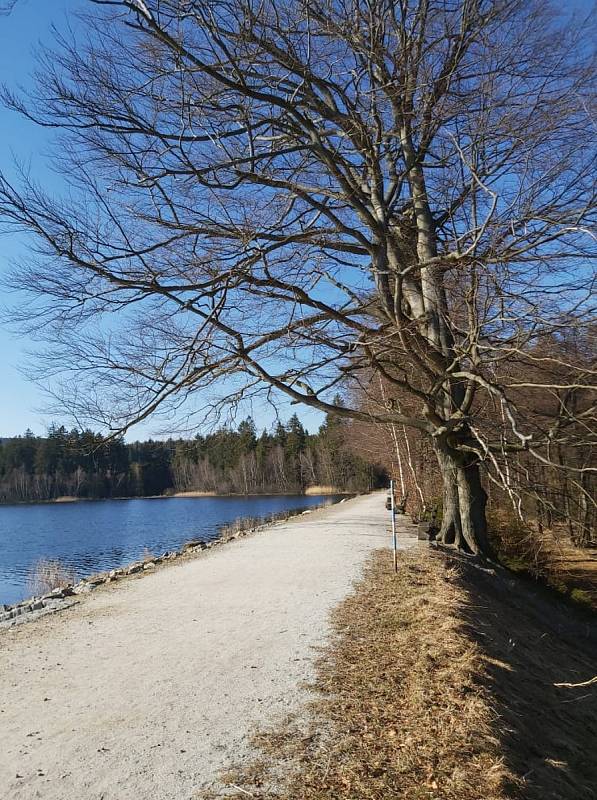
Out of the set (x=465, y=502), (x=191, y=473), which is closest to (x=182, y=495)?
(x=191, y=473)

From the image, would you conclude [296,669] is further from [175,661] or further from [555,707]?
[555,707]

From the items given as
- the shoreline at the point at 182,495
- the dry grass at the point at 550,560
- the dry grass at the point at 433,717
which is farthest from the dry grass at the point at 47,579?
the shoreline at the point at 182,495

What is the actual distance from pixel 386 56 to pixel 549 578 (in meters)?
11.2

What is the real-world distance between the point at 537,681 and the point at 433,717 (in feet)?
7.22

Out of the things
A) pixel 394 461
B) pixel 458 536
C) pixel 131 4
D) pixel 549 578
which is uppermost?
pixel 131 4

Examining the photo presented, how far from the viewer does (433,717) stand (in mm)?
4258

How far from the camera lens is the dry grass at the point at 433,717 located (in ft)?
11.4

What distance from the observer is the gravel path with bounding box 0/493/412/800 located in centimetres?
363

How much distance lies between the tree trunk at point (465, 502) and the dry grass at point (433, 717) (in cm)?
346

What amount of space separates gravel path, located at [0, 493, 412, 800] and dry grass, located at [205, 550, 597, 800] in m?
0.34

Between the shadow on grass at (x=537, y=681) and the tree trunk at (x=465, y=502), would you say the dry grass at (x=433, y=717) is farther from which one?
the tree trunk at (x=465, y=502)

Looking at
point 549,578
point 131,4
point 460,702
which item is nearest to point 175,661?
point 460,702

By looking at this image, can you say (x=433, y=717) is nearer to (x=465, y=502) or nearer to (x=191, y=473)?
(x=465, y=502)

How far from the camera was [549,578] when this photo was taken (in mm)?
13711
